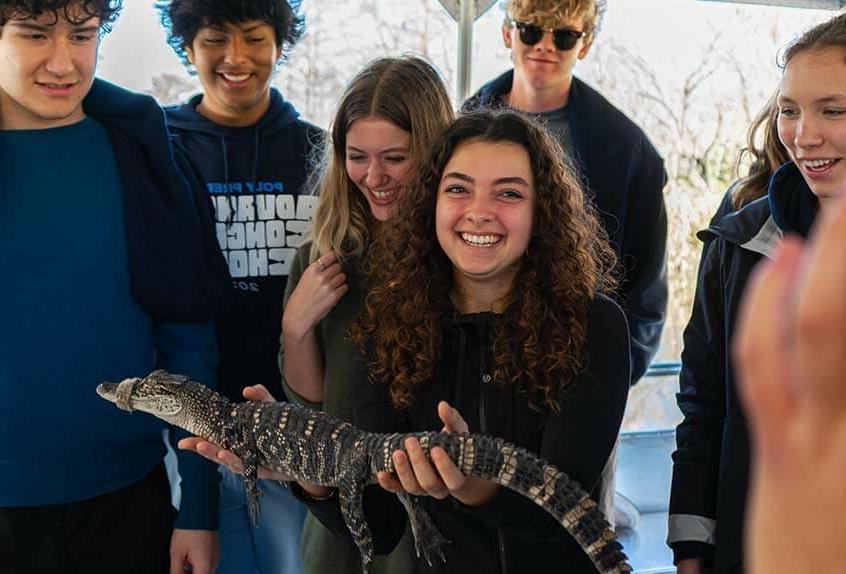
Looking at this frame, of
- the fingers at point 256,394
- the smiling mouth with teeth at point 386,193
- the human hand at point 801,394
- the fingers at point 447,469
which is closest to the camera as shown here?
the human hand at point 801,394

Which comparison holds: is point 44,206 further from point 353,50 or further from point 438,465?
point 353,50

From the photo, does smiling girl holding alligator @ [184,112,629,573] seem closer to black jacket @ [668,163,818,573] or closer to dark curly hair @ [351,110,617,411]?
dark curly hair @ [351,110,617,411]

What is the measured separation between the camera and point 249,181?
8.46 ft

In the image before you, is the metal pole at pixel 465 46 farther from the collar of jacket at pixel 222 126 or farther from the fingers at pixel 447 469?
the fingers at pixel 447 469

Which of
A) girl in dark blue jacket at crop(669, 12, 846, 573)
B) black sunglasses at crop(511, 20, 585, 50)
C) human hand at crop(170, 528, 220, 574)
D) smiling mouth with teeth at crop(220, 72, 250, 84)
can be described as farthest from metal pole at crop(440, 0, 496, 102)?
human hand at crop(170, 528, 220, 574)

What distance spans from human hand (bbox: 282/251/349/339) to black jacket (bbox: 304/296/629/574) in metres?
0.29

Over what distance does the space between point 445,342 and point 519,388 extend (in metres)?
0.18

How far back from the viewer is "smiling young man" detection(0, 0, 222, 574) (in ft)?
6.69

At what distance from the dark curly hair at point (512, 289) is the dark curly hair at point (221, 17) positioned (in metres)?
0.93

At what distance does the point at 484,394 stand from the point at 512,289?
23cm

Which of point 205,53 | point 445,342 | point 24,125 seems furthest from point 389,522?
point 205,53

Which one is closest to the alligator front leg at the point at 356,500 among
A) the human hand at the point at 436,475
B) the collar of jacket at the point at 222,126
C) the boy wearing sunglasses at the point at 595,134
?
the human hand at the point at 436,475

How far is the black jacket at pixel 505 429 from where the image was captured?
165cm

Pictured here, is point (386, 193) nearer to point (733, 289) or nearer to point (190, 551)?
point (733, 289)
